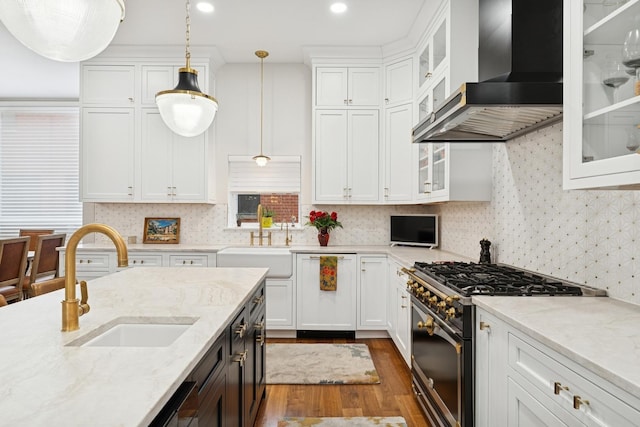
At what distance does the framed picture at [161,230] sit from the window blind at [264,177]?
756 millimetres

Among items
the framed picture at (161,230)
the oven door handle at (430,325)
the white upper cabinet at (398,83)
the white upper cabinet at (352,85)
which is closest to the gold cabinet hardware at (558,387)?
the oven door handle at (430,325)

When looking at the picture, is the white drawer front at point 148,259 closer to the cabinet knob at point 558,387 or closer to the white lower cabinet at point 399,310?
the white lower cabinet at point 399,310

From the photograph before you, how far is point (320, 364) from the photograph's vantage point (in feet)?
11.0

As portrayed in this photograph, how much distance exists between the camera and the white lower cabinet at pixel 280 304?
4012 millimetres

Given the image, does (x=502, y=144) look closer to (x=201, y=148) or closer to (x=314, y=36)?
(x=314, y=36)

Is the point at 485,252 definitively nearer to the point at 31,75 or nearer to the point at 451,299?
the point at 451,299

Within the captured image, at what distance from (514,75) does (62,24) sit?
1.91 metres

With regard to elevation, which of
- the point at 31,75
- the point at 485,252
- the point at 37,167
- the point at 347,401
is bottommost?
the point at 347,401

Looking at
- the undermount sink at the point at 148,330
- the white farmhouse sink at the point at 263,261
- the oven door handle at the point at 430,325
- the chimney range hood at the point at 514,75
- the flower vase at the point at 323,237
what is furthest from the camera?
the flower vase at the point at 323,237

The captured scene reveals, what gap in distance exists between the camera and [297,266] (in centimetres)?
401

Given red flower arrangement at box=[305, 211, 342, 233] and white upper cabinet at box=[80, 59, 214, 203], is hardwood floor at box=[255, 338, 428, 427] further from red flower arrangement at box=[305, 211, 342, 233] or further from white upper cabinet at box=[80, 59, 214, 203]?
white upper cabinet at box=[80, 59, 214, 203]

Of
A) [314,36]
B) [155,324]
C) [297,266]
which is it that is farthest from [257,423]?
[314,36]

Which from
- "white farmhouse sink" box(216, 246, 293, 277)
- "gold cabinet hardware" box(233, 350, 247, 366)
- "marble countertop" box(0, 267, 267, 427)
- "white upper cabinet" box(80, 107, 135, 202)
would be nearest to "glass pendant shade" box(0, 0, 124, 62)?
"marble countertop" box(0, 267, 267, 427)

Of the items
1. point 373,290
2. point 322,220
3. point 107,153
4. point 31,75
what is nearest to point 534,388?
point 373,290
